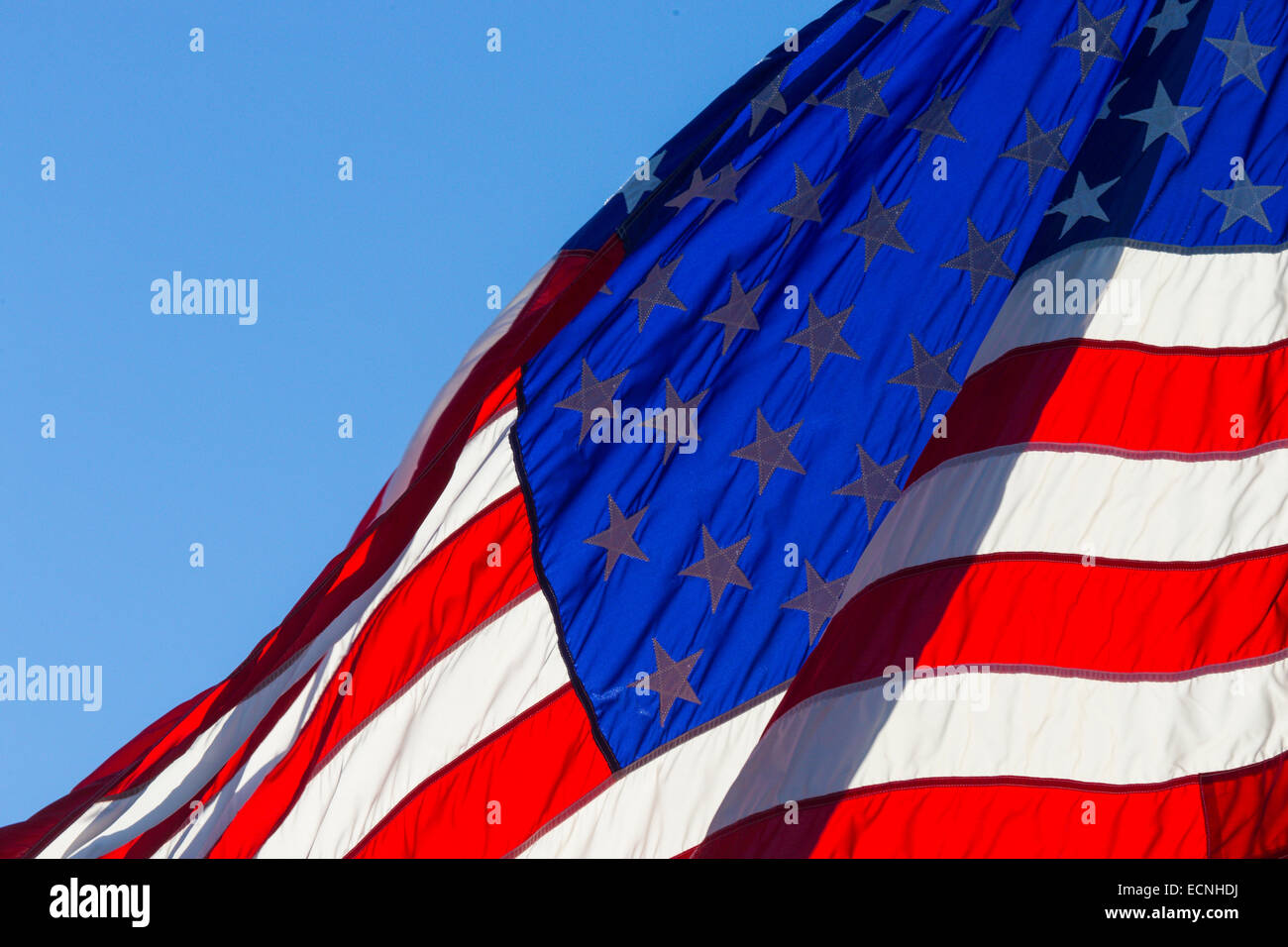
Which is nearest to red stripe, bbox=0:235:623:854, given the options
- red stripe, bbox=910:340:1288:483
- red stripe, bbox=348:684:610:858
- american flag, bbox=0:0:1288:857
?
american flag, bbox=0:0:1288:857

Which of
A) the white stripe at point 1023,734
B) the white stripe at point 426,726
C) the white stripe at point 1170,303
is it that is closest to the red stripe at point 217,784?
the white stripe at point 426,726

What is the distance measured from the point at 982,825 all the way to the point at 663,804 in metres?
1.46

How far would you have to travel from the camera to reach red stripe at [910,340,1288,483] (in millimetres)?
5434

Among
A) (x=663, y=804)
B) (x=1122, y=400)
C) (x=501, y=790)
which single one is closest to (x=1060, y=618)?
(x=1122, y=400)

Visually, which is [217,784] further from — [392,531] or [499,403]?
[499,403]

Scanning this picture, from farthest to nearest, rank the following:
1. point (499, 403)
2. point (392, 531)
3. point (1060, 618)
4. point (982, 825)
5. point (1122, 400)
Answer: point (392, 531)
point (499, 403)
point (1122, 400)
point (1060, 618)
point (982, 825)

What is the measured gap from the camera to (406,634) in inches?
237

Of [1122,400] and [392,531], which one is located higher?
[1122,400]

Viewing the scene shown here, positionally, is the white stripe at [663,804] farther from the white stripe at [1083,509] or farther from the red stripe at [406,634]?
the red stripe at [406,634]

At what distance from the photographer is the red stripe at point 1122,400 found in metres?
5.43

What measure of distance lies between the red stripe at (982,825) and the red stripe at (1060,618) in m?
0.49
